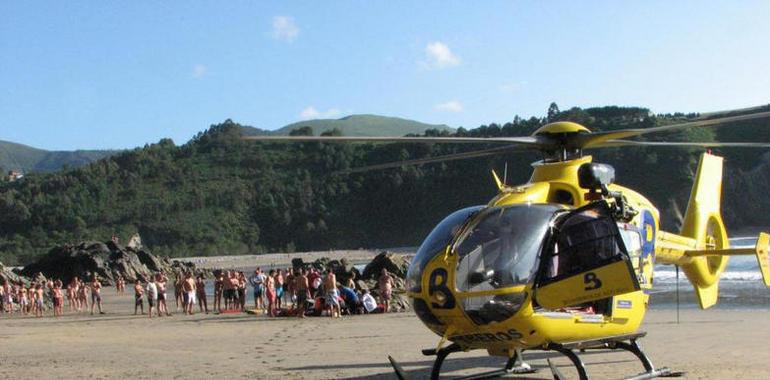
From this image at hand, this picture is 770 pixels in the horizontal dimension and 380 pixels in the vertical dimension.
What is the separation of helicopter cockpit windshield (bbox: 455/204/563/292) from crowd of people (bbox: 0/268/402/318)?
14.8 meters

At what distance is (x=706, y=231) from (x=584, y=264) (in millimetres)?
5858

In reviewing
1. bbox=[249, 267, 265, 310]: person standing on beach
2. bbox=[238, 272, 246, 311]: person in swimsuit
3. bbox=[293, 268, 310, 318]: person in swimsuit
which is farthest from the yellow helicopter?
bbox=[238, 272, 246, 311]: person in swimsuit

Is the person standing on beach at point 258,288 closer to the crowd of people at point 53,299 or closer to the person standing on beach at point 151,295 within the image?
the person standing on beach at point 151,295

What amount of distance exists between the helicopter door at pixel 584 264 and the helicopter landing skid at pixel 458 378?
1.25 meters

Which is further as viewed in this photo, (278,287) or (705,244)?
Answer: (278,287)

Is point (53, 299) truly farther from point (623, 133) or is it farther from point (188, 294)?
point (623, 133)

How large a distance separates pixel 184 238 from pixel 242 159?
2933 cm

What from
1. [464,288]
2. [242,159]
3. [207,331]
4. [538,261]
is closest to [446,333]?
[464,288]

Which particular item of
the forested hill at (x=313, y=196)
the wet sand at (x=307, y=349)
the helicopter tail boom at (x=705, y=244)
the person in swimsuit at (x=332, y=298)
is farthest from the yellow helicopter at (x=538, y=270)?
the forested hill at (x=313, y=196)

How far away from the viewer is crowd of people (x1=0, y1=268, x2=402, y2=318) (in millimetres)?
24734

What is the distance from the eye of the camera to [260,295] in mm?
28031

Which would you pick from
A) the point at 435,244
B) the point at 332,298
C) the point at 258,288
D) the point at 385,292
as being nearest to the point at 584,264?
the point at 435,244

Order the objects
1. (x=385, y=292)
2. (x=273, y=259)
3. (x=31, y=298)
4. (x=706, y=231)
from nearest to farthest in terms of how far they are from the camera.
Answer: (x=706, y=231) < (x=385, y=292) < (x=31, y=298) < (x=273, y=259)

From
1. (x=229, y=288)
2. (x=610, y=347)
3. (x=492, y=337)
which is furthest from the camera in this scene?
(x=229, y=288)
